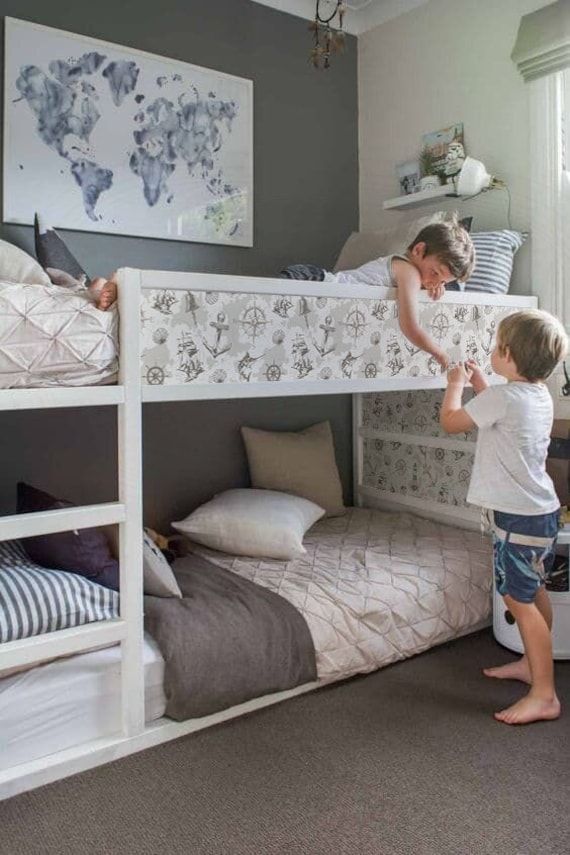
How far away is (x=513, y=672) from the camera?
2.15m

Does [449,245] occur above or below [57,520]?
above

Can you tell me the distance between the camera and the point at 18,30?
2496mm

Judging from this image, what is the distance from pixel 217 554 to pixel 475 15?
7.67 feet

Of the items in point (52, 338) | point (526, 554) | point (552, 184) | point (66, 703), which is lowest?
point (66, 703)

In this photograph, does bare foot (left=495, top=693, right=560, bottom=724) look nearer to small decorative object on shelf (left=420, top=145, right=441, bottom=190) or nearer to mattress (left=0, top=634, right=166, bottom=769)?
mattress (left=0, top=634, right=166, bottom=769)

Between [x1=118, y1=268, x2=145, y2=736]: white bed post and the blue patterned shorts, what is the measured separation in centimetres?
100

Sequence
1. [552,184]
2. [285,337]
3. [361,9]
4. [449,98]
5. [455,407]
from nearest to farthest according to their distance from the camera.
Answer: [285,337]
[455,407]
[552,184]
[449,98]
[361,9]

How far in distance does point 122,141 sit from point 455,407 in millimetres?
1624

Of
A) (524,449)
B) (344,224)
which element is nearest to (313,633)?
(524,449)

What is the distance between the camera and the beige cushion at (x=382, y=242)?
276 centimetres

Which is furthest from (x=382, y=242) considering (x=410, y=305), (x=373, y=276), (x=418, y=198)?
(x=410, y=305)

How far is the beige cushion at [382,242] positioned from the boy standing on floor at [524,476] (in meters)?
0.87

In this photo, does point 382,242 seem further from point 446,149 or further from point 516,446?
point 516,446

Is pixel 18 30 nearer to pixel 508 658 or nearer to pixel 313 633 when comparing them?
pixel 313 633
